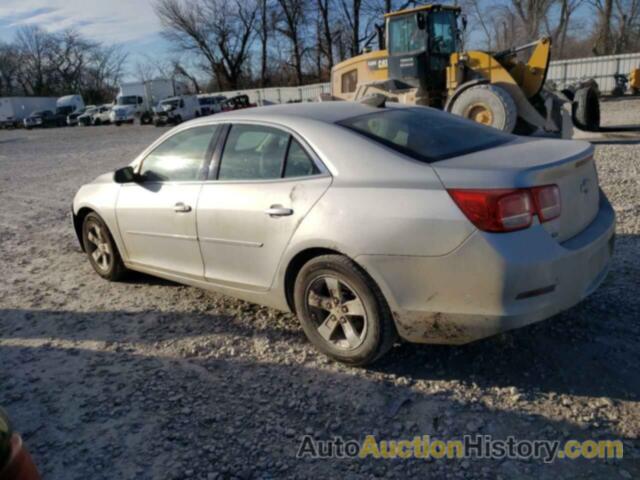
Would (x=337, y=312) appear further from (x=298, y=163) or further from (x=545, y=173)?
(x=545, y=173)

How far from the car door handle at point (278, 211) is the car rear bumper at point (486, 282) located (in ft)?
1.99

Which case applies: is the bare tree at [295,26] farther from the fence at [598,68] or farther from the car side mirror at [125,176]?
the car side mirror at [125,176]

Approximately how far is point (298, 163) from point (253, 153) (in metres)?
0.46

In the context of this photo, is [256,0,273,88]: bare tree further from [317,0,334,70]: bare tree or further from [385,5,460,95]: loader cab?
[385,5,460,95]: loader cab

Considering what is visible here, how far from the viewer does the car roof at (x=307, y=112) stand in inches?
140

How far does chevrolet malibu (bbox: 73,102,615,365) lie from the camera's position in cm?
269

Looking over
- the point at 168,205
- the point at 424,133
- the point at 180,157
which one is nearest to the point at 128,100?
the point at 180,157

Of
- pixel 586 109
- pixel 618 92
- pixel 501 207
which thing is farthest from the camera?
pixel 618 92

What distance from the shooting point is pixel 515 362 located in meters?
3.22

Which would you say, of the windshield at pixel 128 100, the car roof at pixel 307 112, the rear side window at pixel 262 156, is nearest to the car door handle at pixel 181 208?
the rear side window at pixel 262 156

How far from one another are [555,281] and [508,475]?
0.98m

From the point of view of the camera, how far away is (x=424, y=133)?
3424 mm

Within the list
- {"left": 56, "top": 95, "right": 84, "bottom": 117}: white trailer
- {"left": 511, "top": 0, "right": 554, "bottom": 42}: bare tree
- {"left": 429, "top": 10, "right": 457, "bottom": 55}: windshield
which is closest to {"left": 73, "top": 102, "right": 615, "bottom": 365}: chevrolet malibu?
{"left": 429, "top": 10, "right": 457, "bottom": 55}: windshield

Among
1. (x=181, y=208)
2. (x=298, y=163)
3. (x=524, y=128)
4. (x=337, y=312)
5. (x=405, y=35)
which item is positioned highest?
(x=405, y=35)
